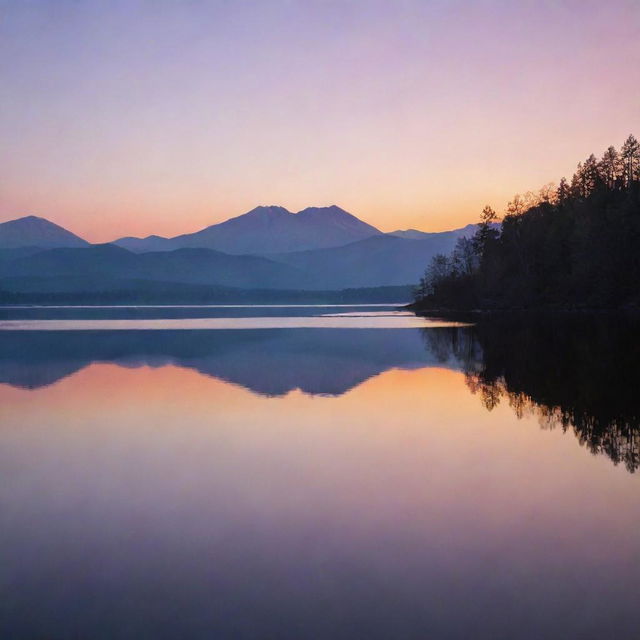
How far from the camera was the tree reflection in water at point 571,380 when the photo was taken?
53.2ft

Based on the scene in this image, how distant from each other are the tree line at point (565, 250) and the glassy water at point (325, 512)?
200ft

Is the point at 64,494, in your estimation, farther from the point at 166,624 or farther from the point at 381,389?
the point at 381,389

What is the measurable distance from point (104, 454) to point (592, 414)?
12.3 metres

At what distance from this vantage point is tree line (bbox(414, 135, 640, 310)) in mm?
80250

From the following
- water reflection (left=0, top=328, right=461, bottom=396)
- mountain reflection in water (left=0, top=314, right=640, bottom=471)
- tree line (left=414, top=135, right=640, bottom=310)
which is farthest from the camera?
tree line (left=414, top=135, right=640, bottom=310)

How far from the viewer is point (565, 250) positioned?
96625 millimetres

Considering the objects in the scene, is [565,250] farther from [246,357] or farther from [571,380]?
[571,380]

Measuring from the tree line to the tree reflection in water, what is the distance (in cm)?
3716

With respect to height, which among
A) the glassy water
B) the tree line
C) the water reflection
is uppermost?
the tree line

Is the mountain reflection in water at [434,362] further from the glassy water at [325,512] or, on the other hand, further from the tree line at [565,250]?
the tree line at [565,250]

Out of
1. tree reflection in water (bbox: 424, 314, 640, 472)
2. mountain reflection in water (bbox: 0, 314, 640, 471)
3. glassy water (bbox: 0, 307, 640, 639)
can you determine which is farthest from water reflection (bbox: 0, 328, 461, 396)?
glassy water (bbox: 0, 307, 640, 639)

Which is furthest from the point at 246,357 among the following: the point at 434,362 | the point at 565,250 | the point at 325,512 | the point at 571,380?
the point at 565,250

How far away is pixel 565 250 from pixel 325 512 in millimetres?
93294

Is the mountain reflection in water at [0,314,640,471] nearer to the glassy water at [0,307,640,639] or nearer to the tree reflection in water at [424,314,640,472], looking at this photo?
the tree reflection in water at [424,314,640,472]
